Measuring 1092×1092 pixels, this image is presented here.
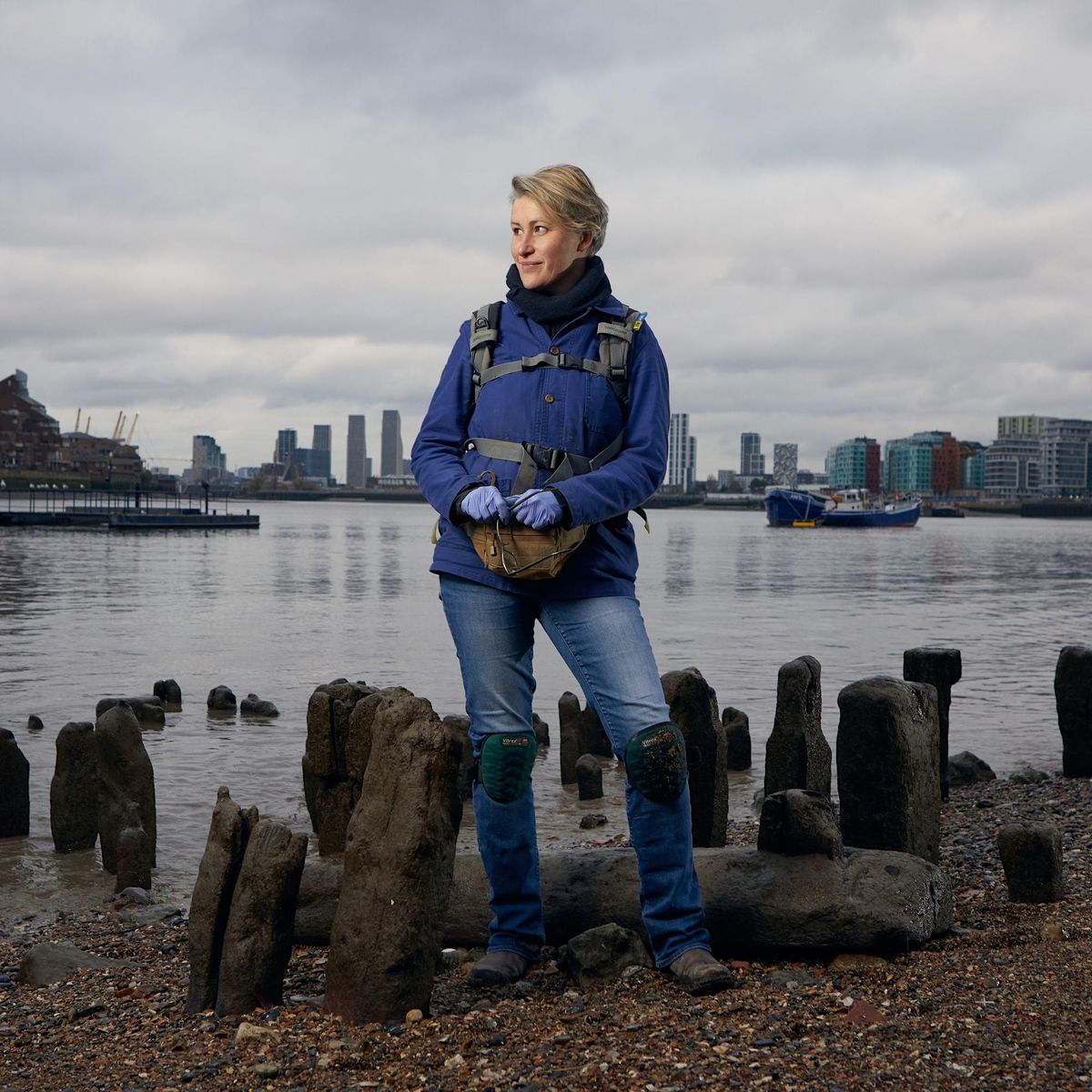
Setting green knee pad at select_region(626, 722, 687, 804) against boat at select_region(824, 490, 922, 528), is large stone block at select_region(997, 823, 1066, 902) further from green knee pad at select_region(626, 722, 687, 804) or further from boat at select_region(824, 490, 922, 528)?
boat at select_region(824, 490, 922, 528)

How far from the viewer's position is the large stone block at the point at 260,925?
184 inches

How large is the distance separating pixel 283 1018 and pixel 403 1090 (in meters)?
0.83

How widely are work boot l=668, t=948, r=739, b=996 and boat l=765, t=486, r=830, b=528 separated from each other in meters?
137

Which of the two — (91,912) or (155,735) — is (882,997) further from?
(155,735)

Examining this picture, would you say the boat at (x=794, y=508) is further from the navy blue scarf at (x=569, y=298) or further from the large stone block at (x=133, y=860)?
the navy blue scarf at (x=569, y=298)

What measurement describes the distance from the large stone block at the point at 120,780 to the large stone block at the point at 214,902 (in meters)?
3.95

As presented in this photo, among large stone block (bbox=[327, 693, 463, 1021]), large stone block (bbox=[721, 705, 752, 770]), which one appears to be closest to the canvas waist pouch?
large stone block (bbox=[327, 693, 463, 1021])

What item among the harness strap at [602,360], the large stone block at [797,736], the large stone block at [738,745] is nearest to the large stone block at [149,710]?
the large stone block at [738,745]

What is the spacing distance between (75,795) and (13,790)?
61cm

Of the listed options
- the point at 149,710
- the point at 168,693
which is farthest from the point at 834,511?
the point at 149,710

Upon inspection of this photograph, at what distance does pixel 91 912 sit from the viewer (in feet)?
23.8

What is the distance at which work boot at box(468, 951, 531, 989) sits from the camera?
4.82 meters

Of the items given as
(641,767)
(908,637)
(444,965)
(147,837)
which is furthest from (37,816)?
(908,637)

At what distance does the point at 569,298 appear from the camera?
4859 mm
